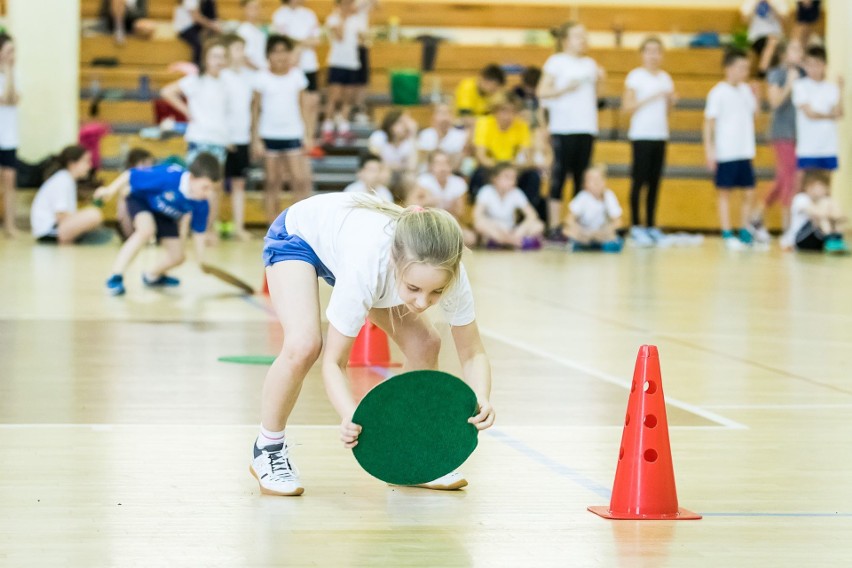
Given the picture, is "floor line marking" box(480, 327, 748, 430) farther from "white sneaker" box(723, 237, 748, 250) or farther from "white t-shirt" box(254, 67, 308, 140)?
"white sneaker" box(723, 237, 748, 250)

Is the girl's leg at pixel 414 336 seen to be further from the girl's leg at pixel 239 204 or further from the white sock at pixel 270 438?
the girl's leg at pixel 239 204

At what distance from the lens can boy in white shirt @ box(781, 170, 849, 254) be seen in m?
14.2

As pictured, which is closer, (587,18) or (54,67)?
(54,67)

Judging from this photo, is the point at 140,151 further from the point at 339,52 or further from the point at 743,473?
the point at 743,473

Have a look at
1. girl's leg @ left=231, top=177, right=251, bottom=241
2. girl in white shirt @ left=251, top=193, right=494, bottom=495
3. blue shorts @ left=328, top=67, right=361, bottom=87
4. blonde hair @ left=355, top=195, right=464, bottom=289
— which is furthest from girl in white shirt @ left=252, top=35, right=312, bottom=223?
blonde hair @ left=355, top=195, right=464, bottom=289

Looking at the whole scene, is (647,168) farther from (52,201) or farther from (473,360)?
(473,360)

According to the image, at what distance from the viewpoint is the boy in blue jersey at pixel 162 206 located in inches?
386

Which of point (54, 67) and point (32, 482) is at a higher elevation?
point (54, 67)

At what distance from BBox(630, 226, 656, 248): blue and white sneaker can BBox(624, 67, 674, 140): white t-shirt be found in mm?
987

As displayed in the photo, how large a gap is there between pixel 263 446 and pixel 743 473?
5.14 feet

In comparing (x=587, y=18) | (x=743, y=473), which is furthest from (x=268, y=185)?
(x=743, y=473)

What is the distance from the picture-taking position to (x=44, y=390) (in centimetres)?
589

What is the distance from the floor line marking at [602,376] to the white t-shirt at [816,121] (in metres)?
7.98

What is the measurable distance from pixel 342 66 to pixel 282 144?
2.15m
